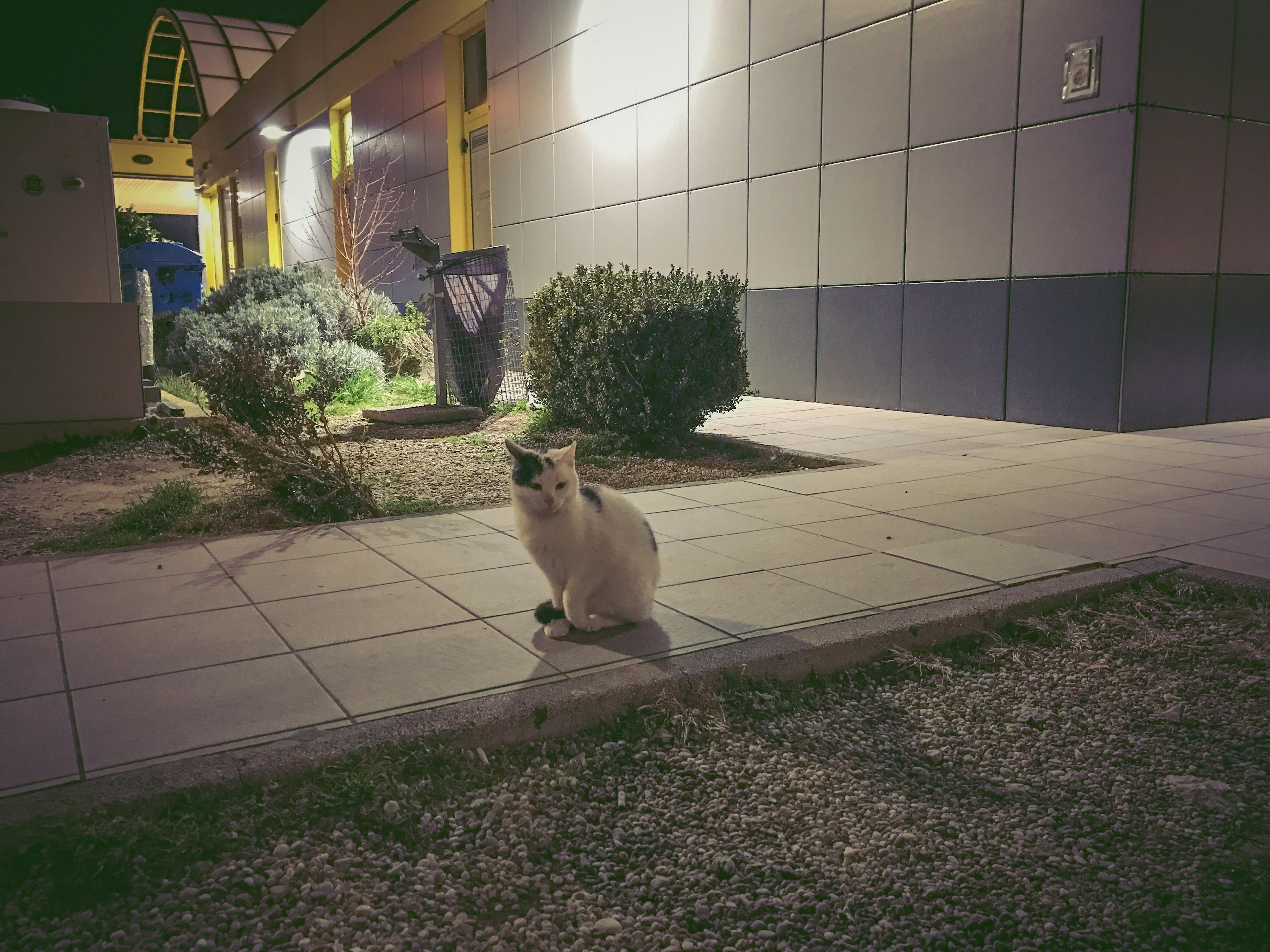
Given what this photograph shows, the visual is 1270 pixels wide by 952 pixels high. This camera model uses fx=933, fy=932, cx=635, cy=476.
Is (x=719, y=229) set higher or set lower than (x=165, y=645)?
higher

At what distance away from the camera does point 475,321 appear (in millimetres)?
10898

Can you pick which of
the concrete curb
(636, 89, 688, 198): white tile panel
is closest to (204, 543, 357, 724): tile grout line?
the concrete curb

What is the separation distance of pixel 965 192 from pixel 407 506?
23.5ft

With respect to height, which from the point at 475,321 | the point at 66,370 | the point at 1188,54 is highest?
the point at 1188,54

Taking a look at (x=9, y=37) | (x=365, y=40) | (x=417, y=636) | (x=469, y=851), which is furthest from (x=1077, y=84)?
(x=9, y=37)

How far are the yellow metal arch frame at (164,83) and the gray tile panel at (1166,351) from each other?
4584 cm

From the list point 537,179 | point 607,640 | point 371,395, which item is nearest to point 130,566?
point 607,640

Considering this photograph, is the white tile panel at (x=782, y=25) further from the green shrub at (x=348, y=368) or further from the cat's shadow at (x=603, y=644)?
the cat's shadow at (x=603, y=644)

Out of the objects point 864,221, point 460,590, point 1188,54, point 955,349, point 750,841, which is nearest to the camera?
point 750,841

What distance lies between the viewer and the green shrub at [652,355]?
789cm

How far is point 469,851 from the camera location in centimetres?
226

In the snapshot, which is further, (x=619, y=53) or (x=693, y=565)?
(x=619, y=53)

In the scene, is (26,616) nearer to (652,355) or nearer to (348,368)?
(652,355)

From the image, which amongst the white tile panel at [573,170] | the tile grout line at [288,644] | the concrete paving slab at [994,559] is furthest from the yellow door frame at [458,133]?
the concrete paving slab at [994,559]
